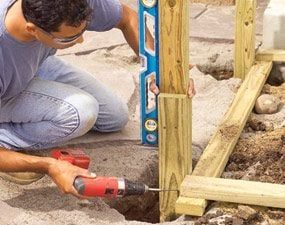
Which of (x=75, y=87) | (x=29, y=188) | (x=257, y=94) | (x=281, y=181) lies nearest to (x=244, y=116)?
(x=257, y=94)

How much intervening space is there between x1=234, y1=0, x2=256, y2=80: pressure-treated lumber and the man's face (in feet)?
4.99

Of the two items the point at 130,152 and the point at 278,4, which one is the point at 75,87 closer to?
the point at 130,152

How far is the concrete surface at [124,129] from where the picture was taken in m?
3.26

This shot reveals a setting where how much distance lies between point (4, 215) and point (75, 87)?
75 cm

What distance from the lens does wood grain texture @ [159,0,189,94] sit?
2.95 meters

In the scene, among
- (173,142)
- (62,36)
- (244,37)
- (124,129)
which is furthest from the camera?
(244,37)

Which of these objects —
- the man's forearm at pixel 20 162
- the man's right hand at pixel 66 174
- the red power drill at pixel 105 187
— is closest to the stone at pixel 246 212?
the red power drill at pixel 105 187

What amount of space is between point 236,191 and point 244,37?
1.46 metres

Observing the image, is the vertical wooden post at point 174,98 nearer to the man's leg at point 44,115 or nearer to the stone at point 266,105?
the man's leg at point 44,115

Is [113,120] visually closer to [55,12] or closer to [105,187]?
[105,187]

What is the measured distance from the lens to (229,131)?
3.78 meters

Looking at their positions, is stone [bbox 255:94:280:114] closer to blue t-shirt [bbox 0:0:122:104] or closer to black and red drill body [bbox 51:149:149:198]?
blue t-shirt [bbox 0:0:122:104]

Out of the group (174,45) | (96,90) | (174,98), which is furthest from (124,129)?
(174,45)

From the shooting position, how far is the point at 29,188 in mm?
3455
